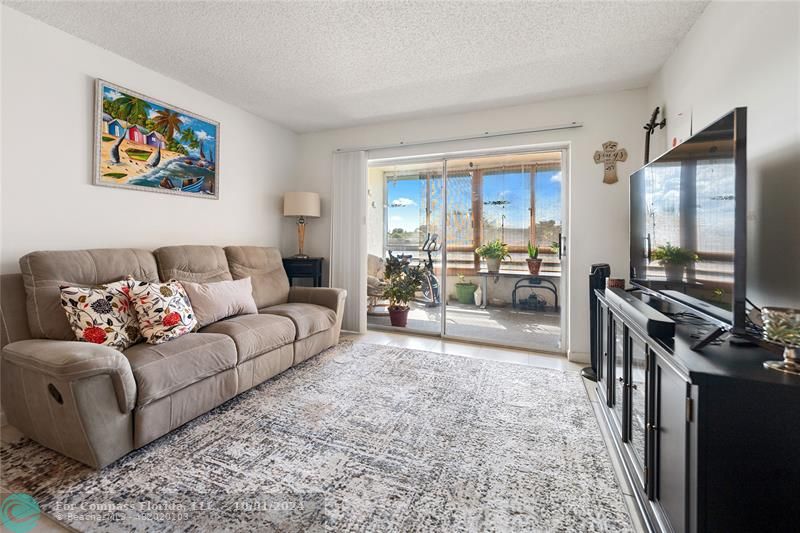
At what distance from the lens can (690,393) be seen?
3.24 ft

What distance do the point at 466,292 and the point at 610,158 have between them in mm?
2074

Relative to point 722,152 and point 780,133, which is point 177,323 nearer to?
point 722,152

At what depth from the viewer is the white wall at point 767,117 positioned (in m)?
1.32

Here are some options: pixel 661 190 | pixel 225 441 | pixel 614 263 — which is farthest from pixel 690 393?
pixel 614 263

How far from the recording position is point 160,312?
215 cm

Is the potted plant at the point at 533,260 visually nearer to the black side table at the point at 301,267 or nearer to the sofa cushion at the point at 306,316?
the sofa cushion at the point at 306,316

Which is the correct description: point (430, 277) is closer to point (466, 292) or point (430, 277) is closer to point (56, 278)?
point (466, 292)

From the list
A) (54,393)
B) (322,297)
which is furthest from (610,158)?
(54,393)

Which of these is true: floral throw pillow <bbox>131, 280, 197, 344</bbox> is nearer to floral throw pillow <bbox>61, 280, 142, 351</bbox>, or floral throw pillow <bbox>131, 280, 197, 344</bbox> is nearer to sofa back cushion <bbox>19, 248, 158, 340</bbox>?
floral throw pillow <bbox>61, 280, 142, 351</bbox>

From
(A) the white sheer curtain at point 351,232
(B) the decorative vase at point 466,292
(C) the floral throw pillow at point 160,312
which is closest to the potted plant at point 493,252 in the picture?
(B) the decorative vase at point 466,292

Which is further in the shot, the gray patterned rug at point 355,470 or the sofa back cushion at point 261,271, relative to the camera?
the sofa back cushion at point 261,271

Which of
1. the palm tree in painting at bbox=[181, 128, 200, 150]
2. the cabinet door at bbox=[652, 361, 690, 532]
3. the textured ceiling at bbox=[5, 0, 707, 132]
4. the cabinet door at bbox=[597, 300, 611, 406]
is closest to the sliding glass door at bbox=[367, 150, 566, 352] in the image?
the textured ceiling at bbox=[5, 0, 707, 132]

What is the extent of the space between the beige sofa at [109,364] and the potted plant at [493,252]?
236 cm

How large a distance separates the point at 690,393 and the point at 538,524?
31.2 inches
